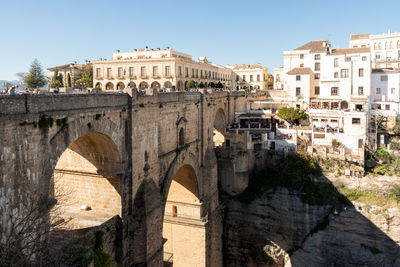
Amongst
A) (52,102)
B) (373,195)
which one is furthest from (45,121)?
(373,195)

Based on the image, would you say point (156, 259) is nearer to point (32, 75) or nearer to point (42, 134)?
point (42, 134)

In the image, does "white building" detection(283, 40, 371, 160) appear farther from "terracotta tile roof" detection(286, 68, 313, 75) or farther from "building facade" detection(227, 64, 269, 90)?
"building facade" detection(227, 64, 269, 90)

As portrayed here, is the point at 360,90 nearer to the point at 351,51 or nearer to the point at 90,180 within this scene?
the point at 351,51

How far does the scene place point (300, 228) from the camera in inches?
1019

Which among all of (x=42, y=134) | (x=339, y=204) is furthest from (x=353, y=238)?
(x=42, y=134)

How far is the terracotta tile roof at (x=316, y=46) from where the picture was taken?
40612 millimetres

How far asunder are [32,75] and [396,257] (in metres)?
32.1

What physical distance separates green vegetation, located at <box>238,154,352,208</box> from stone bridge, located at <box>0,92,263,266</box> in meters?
4.66

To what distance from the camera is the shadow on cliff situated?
24.8 meters

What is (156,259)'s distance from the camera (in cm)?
1494

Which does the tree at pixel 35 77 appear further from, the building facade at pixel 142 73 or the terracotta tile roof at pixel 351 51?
the terracotta tile roof at pixel 351 51

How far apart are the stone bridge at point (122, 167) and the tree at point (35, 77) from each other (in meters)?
16.8

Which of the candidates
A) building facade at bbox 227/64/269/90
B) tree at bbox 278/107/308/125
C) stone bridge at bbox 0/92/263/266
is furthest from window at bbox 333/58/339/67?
building facade at bbox 227/64/269/90

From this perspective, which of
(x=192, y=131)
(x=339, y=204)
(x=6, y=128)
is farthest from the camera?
(x=339, y=204)
